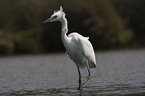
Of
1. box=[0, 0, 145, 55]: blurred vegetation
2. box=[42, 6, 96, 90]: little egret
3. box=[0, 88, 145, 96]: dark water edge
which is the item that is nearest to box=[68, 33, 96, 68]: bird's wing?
box=[42, 6, 96, 90]: little egret

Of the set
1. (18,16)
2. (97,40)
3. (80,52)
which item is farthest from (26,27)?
(80,52)

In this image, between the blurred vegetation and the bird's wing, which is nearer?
the bird's wing

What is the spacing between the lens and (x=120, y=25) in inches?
878

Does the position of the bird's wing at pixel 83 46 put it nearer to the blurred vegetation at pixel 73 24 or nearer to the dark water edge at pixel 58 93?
the dark water edge at pixel 58 93

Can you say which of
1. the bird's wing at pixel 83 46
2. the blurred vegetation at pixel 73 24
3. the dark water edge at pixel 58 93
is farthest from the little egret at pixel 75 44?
the blurred vegetation at pixel 73 24

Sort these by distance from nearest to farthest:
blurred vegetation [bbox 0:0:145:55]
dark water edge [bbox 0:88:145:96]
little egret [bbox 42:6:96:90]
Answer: dark water edge [bbox 0:88:145:96] → little egret [bbox 42:6:96:90] → blurred vegetation [bbox 0:0:145:55]

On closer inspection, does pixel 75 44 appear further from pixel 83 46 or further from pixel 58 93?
pixel 58 93

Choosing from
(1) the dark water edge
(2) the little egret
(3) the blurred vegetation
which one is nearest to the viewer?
(1) the dark water edge

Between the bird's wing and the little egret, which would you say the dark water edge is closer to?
the little egret

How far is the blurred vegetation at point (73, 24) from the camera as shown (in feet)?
Result: 73.3

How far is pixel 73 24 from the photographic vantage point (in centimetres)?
2294

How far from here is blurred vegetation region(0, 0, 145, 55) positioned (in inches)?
880

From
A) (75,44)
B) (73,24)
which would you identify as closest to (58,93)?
(75,44)

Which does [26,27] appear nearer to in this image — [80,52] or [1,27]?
[1,27]
